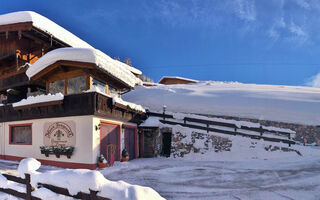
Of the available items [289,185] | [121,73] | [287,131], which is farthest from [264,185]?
[121,73]

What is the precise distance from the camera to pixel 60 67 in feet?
39.4

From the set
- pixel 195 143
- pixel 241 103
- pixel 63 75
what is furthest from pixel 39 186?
pixel 241 103

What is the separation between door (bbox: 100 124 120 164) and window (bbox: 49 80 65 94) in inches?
141

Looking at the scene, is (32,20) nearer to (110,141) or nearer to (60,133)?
(60,133)

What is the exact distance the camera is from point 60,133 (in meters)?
11.5

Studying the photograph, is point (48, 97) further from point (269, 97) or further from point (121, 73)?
point (269, 97)

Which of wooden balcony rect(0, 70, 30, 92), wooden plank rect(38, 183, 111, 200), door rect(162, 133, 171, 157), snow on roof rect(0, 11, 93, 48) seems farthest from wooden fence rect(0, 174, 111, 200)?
snow on roof rect(0, 11, 93, 48)

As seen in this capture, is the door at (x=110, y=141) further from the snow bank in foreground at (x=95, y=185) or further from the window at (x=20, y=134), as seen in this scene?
the snow bank in foreground at (x=95, y=185)

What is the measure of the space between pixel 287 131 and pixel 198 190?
11.4m

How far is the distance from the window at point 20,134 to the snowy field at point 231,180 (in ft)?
20.3

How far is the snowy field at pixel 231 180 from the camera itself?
6.79 meters

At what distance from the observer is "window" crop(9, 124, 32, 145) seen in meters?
13.2

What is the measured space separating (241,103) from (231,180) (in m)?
13.0

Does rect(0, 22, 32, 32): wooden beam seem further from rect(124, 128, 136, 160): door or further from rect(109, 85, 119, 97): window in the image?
rect(124, 128, 136, 160): door
